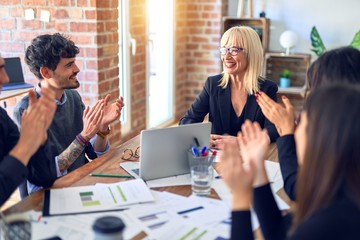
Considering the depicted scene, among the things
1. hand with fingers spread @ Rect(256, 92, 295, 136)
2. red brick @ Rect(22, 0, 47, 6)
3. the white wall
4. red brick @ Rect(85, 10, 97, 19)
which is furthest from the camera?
the white wall

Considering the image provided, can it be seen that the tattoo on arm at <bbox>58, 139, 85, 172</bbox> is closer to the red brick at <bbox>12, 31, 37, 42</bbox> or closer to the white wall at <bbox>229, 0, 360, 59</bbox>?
the red brick at <bbox>12, 31, 37, 42</bbox>

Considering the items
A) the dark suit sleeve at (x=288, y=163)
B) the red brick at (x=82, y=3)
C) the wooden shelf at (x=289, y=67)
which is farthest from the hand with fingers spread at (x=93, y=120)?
the wooden shelf at (x=289, y=67)

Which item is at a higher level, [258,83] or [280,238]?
[258,83]

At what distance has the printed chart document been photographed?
5.26 ft

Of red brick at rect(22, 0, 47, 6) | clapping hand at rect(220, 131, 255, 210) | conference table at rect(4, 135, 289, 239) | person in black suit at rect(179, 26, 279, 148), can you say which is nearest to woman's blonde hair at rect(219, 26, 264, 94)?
person in black suit at rect(179, 26, 279, 148)

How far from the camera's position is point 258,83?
277 centimetres

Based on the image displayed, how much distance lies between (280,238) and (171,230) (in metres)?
0.32

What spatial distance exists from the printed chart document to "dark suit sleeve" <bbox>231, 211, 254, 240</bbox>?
49cm

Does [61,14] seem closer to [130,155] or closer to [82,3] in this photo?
[82,3]

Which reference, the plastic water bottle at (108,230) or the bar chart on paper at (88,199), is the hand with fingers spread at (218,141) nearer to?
the bar chart on paper at (88,199)

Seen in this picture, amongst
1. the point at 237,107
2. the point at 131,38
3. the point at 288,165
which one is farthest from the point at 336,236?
the point at 131,38

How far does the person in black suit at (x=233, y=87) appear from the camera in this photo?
2.71m

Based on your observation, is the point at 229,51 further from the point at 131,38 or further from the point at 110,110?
the point at 131,38

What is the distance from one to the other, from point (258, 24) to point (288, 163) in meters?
3.43
